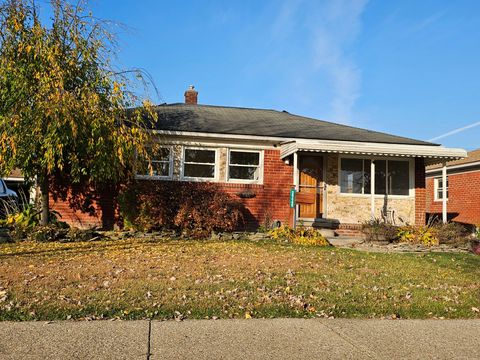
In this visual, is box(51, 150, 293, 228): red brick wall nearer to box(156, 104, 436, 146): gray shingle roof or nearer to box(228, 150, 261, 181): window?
box(228, 150, 261, 181): window

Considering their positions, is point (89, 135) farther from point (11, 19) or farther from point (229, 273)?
point (229, 273)

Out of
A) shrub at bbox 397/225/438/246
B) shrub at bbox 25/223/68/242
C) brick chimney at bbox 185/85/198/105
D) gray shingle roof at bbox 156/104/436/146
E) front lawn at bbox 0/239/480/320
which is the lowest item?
front lawn at bbox 0/239/480/320

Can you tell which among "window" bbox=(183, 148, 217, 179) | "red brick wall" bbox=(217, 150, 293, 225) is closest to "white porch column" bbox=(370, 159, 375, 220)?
"red brick wall" bbox=(217, 150, 293, 225)

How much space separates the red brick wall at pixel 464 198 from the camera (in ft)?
60.3

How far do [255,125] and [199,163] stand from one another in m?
2.74

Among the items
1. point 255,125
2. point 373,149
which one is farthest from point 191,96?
point 373,149

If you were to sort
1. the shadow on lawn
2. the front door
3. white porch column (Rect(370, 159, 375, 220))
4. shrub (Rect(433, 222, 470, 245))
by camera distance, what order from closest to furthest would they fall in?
the shadow on lawn < shrub (Rect(433, 222, 470, 245)) < white porch column (Rect(370, 159, 375, 220)) < the front door

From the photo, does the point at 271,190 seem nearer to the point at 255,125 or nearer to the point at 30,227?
the point at 255,125

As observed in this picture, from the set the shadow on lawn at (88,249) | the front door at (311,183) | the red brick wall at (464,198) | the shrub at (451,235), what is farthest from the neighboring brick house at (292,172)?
the red brick wall at (464,198)

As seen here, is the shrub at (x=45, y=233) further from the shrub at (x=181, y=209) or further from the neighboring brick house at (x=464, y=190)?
the neighboring brick house at (x=464, y=190)

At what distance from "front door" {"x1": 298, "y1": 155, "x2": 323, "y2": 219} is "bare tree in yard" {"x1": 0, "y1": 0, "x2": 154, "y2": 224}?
555 centimetres

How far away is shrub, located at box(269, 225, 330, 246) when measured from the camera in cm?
1130

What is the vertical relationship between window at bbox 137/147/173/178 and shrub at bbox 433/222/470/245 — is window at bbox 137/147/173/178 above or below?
above

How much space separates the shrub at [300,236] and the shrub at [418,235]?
245cm
